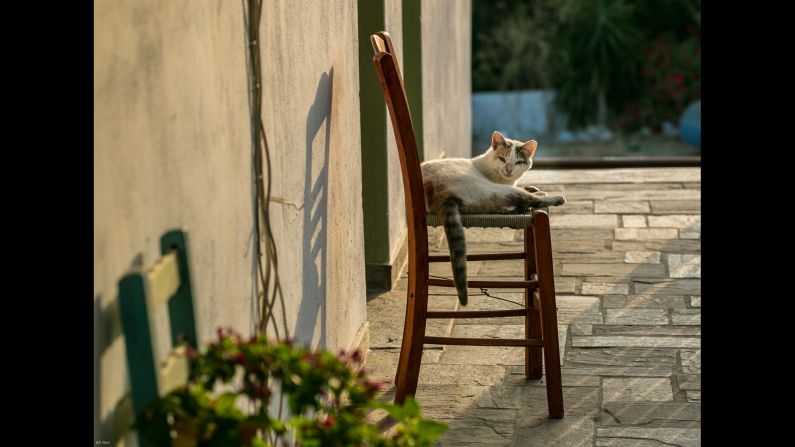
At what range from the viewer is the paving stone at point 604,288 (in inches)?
206

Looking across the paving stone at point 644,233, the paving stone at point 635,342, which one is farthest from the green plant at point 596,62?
the paving stone at point 635,342

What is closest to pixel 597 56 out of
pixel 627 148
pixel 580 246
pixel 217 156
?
pixel 627 148

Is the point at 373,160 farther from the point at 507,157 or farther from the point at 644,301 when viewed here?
the point at 644,301

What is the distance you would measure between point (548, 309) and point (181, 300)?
1.81 m

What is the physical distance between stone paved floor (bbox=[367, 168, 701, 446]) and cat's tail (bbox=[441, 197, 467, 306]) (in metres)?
0.48

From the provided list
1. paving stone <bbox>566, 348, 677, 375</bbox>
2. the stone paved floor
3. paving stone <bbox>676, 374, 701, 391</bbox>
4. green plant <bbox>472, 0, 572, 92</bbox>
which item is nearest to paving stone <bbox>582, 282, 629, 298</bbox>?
the stone paved floor

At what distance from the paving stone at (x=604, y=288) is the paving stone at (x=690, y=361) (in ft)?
2.87

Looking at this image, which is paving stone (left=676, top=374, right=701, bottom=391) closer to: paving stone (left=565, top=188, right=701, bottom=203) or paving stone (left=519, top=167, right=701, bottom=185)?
paving stone (left=565, top=188, right=701, bottom=203)

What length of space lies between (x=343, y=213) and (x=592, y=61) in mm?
8953

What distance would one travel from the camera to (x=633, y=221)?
666cm

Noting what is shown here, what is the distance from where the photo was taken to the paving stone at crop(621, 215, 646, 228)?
6566 mm

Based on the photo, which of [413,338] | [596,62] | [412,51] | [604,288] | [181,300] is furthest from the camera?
[596,62]

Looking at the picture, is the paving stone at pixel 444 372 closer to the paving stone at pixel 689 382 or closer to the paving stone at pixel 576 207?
the paving stone at pixel 689 382
